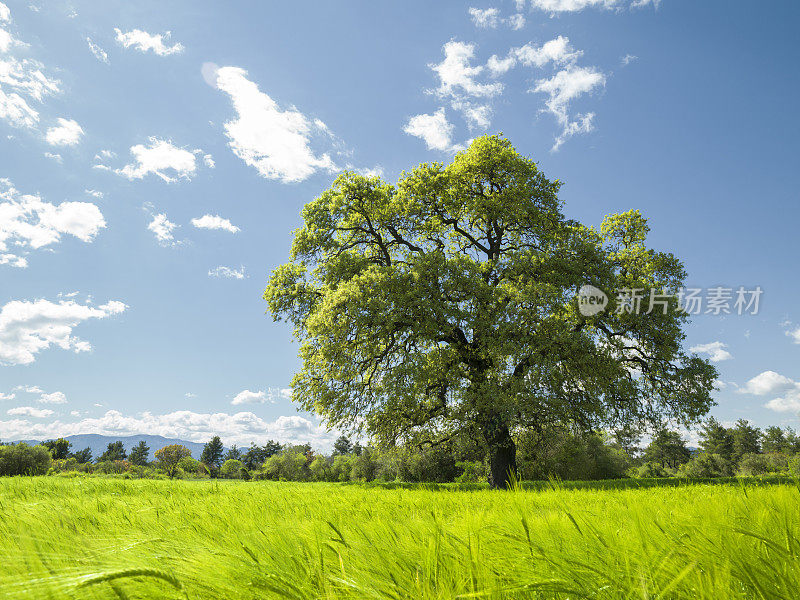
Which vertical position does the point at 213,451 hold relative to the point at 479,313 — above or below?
below

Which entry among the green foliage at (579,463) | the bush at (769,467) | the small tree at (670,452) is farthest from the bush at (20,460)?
the small tree at (670,452)

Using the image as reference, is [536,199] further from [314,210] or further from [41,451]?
Result: [41,451]

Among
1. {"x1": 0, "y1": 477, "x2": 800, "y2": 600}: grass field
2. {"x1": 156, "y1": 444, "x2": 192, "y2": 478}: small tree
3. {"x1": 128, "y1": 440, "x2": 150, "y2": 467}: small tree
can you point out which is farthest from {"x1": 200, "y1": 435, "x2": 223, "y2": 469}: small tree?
{"x1": 0, "y1": 477, "x2": 800, "y2": 600}: grass field

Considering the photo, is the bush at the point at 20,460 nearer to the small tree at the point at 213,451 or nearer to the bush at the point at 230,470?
the bush at the point at 230,470

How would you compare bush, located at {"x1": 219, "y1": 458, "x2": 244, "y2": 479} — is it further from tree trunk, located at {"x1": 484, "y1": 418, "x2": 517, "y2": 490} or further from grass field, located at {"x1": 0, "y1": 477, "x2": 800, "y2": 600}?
grass field, located at {"x1": 0, "y1": 477, "x2": 800, "y2": 600}

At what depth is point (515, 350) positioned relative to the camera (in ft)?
51.1

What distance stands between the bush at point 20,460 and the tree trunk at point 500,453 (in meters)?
26.0

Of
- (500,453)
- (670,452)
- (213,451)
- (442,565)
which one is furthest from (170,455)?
(670,452)

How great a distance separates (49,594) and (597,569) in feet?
5.64

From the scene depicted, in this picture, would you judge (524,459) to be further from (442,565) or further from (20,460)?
(20,460)

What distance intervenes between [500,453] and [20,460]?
2905 centimetres

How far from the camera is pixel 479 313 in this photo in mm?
16719

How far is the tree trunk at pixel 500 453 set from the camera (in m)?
17.2

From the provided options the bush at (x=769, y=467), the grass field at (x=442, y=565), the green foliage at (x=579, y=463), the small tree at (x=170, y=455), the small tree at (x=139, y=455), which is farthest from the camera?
the small tree at (x=139, y=455)
